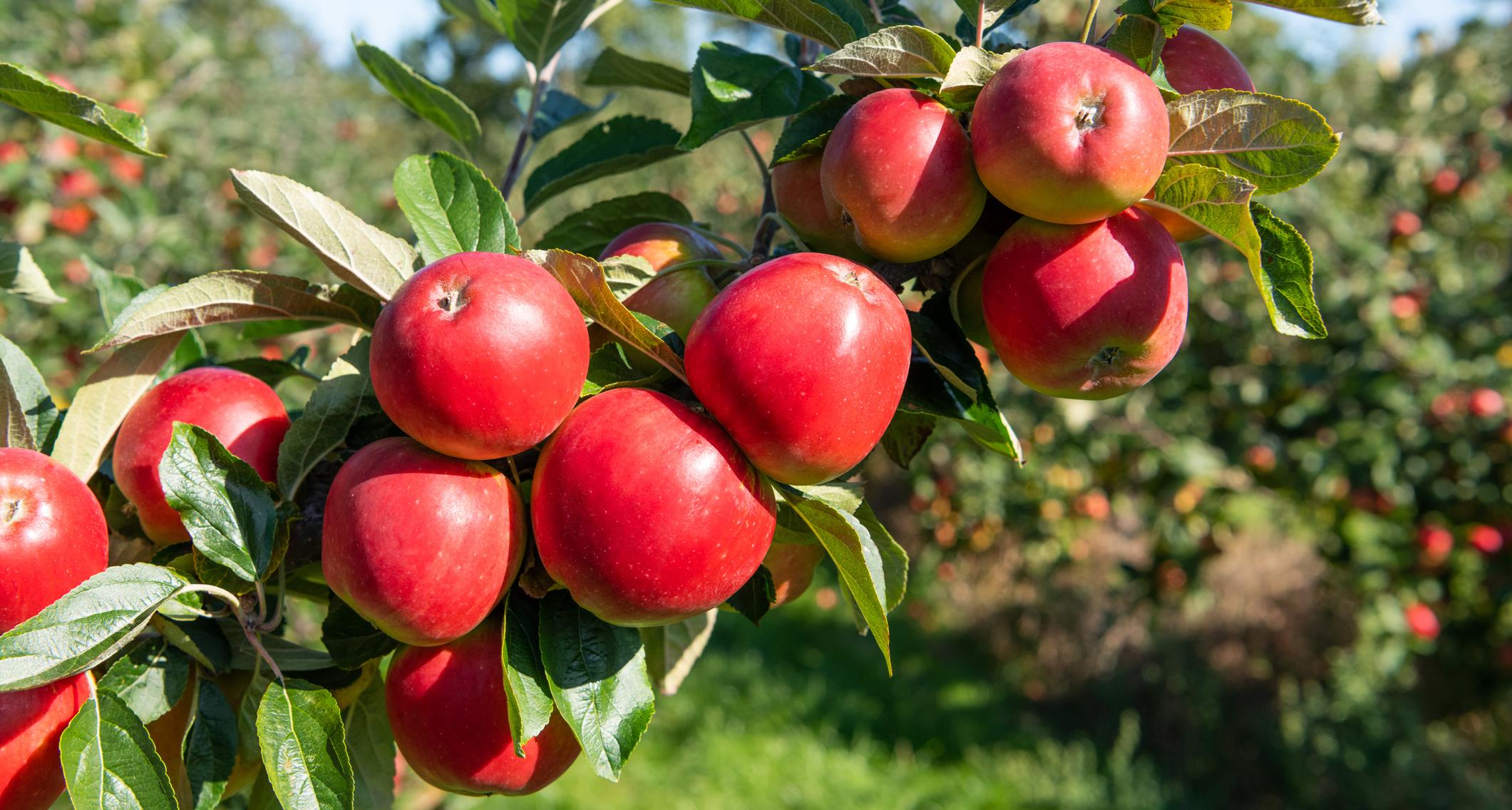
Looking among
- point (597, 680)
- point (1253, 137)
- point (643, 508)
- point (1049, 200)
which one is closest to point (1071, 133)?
point (1049, 200)

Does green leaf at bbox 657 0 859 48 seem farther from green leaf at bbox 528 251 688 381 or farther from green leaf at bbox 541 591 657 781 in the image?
green leaf at bbox 541 591 657 781

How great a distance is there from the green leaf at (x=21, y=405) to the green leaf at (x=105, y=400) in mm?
15

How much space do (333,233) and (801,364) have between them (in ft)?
1.14

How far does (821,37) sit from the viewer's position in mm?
782

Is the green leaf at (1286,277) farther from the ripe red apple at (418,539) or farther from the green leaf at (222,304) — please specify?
the green leaf at (222,304)

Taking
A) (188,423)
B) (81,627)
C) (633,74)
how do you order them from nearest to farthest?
(81,627), (188,423), (633,74)

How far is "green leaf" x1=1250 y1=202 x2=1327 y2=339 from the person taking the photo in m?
0.67

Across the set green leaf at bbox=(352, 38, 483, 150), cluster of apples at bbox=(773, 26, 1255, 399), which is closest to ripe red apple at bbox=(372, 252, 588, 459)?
cluster of apples at bbox=(773, 26, 1255, 399)

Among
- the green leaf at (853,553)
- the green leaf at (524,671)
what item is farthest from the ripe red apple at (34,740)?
the green leaf at (853,553)

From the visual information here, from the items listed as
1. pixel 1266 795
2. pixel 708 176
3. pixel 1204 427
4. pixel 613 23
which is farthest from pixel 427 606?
pixel 613 23

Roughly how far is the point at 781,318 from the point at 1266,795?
14.7 feet

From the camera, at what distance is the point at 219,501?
647 mm

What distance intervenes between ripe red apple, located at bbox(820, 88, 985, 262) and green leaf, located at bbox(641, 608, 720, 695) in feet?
1.33

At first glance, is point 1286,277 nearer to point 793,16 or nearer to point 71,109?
point 793,16
